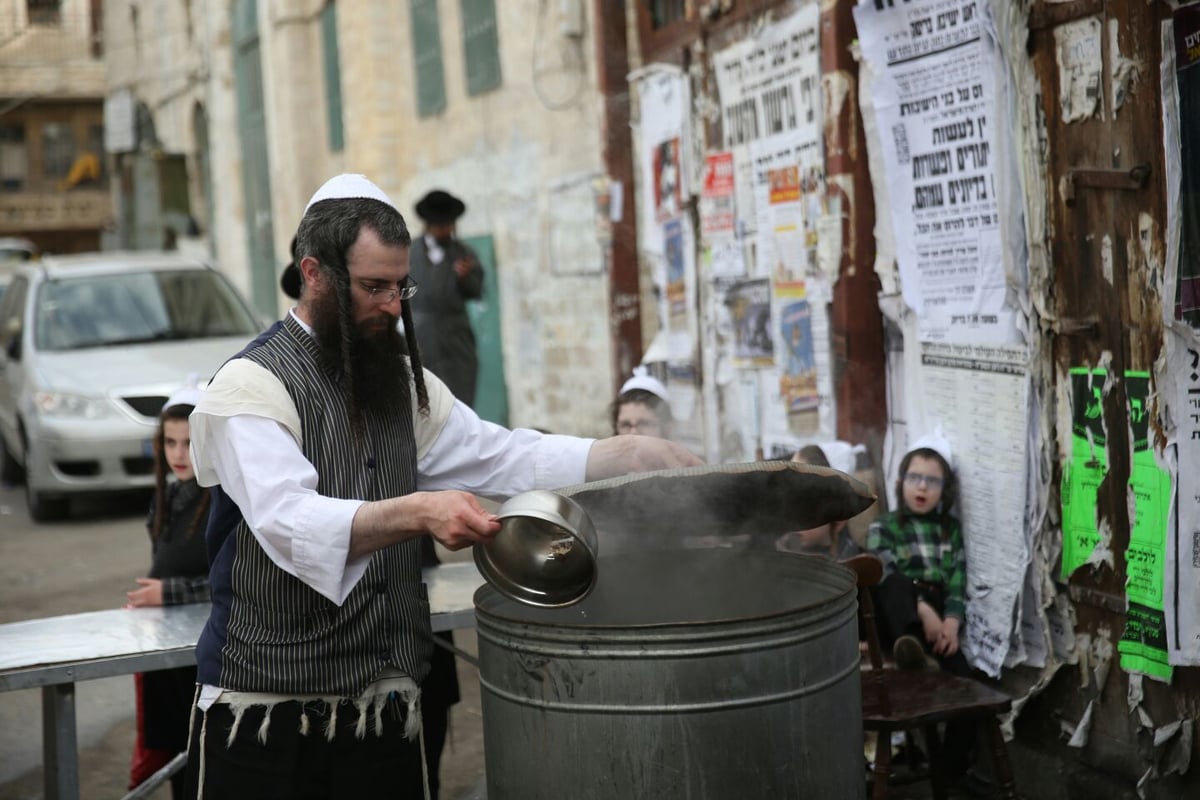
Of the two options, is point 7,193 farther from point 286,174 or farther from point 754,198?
point 754,198

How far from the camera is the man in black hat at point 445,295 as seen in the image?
855 cm

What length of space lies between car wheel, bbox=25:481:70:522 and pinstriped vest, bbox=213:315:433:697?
8.56 meters

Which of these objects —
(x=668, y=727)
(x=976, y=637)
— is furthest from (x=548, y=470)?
(x=976, y=637)

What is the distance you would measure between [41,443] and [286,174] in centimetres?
849

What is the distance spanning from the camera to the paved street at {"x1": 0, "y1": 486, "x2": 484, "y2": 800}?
17.9 feet

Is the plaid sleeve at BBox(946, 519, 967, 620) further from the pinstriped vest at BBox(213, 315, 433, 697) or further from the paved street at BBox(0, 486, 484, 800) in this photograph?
the pinstriped vest at BBox(213, 315, 433, 697)

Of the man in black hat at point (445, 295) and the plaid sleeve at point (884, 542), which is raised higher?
the man in black hat at point (445, 295)

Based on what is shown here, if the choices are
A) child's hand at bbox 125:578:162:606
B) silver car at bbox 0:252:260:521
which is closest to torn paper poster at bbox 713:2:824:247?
child's hand at bbox 125:578:162:606

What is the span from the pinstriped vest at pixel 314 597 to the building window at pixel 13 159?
147 feet

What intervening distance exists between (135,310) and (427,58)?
3.93m

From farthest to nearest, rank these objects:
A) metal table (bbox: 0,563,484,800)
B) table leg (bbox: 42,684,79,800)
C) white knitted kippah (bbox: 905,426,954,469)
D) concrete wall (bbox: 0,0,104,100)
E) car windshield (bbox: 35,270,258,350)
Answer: concrete wall (bbox: 0,0,104,100) < car windshield (bbox: 35,270,258,350) < white knitted kippah (bbox: 905,426,954,469) < table leg (bbox: 42,684,79,800) < metal table (bbox: 0,563,484,800)

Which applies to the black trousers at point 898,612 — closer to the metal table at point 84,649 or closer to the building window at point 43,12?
the metal table at point 84,649

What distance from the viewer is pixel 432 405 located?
317 centimetres

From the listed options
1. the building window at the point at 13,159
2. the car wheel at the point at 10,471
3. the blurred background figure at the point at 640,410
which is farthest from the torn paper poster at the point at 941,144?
the building window at the point at 13,159
